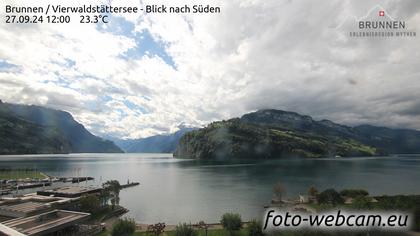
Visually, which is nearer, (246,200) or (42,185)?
(246,200)

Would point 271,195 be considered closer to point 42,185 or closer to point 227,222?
point 227,222

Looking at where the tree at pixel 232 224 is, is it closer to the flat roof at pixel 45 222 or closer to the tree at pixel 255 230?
the tree at pixel 255 230

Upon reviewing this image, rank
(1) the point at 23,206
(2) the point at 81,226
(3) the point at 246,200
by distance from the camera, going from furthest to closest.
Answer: (3) the point at 246,200 < (1) the point at 23,206 < (2) the point at 81,226

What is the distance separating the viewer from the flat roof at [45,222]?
48125mm

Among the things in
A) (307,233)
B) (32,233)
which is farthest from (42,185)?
(307,233)

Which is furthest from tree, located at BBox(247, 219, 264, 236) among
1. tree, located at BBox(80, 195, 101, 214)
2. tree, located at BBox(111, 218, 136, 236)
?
tree, located at BBox(80, 195, 101, 214)

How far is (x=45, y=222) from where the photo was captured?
5284 centimetres

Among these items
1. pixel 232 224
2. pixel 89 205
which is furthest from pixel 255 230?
pixel 89 205

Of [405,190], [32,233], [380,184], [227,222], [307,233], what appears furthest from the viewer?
[380,184]

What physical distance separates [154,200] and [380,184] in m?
113

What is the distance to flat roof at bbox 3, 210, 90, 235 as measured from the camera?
158 ft

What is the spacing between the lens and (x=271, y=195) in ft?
360

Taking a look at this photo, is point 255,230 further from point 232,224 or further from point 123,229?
Result: point 123,229

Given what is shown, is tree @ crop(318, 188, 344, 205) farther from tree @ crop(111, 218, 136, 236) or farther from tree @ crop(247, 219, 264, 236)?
tree @ crop(111, 218, 136, 236)
